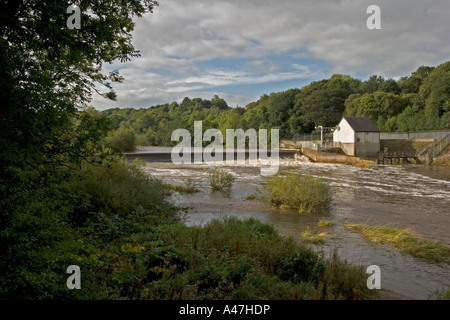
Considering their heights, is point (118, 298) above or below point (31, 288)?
below

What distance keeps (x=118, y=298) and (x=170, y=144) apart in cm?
8607

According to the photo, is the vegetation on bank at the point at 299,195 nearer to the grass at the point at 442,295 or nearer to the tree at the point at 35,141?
the grass at the point at 442,295

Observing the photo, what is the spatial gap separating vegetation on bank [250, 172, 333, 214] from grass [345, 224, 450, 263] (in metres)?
2.65

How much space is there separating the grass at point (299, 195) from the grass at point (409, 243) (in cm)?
265

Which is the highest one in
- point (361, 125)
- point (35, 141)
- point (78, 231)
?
point (361, 125)

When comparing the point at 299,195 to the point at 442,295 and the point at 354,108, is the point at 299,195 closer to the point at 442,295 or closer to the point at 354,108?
the point at 442,295

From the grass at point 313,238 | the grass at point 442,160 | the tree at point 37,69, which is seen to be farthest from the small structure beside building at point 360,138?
the tree at point 37,69

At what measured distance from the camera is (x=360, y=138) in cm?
5600

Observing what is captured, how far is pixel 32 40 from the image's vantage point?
15.2 feet

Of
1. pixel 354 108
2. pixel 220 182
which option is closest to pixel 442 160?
pixel 354 108

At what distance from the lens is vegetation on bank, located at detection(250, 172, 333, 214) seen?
45.3ft

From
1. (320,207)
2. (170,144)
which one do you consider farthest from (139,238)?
(170,144)
